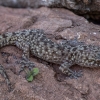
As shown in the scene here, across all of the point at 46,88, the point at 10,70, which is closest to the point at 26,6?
the point at 10,70

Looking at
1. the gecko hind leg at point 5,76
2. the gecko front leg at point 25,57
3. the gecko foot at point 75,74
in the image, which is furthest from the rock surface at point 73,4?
the gecko hind leg at point 5,76

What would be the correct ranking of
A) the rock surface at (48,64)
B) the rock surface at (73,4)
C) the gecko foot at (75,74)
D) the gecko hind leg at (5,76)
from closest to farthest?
the rock surface at (48,64), the gecko hind leg at (5,76), the gecko foot at (75,74), the rock surface at (73,4)

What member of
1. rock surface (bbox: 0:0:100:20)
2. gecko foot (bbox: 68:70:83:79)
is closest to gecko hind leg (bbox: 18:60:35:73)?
gecko foot (bbox: 68:70:83:79)

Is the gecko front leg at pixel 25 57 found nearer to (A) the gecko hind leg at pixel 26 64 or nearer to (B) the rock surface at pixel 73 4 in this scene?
(A) the gecko hind leg at pixel 26 64

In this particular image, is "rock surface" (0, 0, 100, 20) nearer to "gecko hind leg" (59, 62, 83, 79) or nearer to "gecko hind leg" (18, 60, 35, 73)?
"gecko hind leg" (59, 62, 83, 79)

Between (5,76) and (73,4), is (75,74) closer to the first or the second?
(5,76)

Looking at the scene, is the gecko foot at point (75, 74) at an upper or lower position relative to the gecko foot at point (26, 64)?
lower

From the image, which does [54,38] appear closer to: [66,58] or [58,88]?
[66,58]
